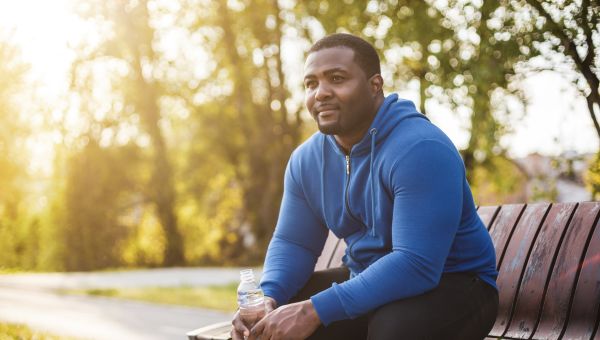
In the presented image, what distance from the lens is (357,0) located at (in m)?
7.95

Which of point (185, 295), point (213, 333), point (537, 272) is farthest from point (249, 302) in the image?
point (185, 295)

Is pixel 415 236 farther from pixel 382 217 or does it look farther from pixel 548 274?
pixel 548 274

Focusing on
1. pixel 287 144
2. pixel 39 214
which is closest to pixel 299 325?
pixel 287 144

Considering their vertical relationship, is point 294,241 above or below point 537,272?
above

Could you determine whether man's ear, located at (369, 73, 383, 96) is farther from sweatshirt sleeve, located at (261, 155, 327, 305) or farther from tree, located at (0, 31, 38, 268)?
tree, located at (0, 31, 38, 268)

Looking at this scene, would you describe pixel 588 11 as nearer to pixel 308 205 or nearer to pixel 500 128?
pixel 308 205

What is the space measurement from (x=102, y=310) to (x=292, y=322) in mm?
9209

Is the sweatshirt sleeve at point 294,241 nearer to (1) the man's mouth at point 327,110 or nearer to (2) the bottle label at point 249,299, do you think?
(2) the bottle label at point 249,299

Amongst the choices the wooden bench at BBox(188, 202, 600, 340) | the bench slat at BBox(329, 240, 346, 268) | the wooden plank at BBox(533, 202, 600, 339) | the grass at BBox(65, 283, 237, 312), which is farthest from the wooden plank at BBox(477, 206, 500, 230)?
the grass at BBox(65, 283, 237, 312)

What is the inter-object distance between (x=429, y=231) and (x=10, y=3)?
756cm

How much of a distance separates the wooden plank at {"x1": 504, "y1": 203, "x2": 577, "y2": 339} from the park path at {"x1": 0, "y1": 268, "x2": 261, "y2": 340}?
4.40m

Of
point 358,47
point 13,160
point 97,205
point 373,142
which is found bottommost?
point 97,205

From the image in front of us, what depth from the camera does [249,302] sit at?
10.1 feet

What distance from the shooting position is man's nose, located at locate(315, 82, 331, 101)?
10.3ft
